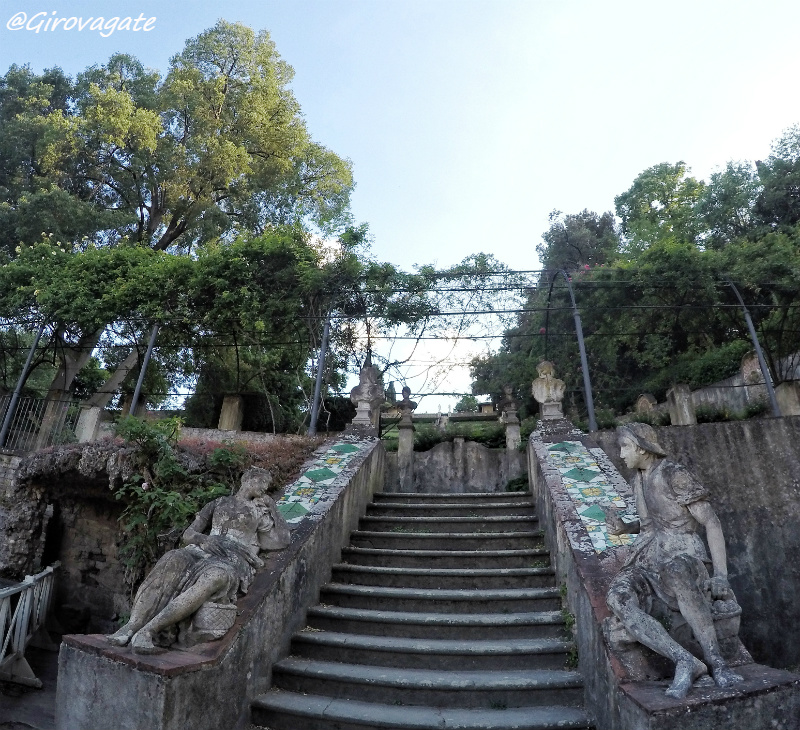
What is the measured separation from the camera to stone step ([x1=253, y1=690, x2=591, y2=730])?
354 cm

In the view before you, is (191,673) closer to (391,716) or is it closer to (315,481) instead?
(391,716)

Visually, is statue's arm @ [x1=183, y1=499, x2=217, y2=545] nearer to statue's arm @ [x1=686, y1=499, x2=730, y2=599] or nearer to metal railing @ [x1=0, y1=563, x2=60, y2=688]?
metal railing @ [x1=0, y1=563, x2=60, y2=688]

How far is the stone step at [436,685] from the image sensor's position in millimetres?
3846

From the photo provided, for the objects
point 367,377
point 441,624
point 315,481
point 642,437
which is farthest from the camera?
point 367,377

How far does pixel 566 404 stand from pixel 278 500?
39.9 feet

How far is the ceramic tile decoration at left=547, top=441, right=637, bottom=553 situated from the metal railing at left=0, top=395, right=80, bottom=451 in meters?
8.99

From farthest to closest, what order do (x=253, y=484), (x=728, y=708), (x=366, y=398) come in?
(x=366, y=398)
(x=253, y=484)
(x=728, y=708)

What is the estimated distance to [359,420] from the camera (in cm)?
807

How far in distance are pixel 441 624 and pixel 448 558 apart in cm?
109

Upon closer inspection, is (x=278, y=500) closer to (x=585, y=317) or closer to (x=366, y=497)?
(x=366, y=497)

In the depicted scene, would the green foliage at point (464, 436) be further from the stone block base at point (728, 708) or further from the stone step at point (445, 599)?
the stone block base at point (728, 708)

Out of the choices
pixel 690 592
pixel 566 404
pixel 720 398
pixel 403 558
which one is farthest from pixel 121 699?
pixel 720 398

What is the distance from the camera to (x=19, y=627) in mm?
6316

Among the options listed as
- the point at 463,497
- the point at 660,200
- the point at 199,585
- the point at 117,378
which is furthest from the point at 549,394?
the point at 660,200
